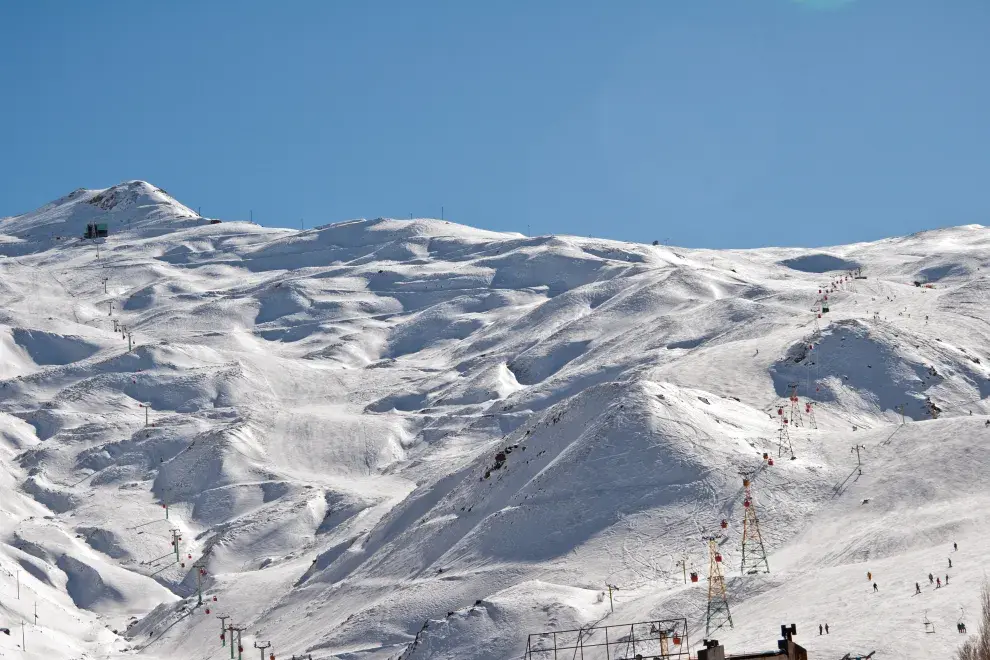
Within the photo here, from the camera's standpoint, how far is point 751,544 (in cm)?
8744

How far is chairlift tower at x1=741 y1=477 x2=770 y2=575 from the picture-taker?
82812mm

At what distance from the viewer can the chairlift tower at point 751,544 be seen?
82812mm

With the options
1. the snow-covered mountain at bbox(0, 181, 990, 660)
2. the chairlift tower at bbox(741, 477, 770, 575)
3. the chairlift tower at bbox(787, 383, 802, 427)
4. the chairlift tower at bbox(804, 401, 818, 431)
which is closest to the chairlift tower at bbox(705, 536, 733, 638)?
the snow-covered mountain at bbox(0, 181, 990, 660)

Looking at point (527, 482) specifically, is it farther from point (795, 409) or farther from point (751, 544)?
point (795, 409)

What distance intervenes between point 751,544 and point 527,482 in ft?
75.7

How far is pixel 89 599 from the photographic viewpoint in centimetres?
13175

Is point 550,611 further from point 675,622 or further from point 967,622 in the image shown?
point 967,622

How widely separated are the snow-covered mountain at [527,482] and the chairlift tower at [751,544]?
0.94 m

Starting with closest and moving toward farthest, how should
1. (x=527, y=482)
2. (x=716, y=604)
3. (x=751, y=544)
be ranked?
(x=716, y=604) → (x=751, y=544) → (x=527, y=482)

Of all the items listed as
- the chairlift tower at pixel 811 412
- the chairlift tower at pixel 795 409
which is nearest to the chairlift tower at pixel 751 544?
the chairlift tower at pixel 795 409

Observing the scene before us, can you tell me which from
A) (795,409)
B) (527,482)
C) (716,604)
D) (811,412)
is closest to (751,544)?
(716,604)

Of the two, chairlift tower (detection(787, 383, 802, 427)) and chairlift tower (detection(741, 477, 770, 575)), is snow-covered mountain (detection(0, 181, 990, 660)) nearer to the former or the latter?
chairlift tower (detection(787, 383, 802, 427))

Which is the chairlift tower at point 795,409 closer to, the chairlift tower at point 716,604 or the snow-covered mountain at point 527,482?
the snow-covered mountain at point 527,482

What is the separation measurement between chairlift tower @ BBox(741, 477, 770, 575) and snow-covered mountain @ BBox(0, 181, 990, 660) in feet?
3.10
